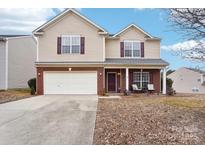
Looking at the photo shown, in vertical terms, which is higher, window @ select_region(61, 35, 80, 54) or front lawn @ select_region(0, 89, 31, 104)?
window @ select_region(61, 35, 80, 54)

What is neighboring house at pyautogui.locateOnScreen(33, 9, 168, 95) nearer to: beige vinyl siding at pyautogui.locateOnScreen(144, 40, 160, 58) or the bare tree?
beige vinyl siding at pyautogui.locateOnScreen(144, 40, 160, 58)

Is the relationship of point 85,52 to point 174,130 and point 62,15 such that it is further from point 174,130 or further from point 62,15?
point 174,130

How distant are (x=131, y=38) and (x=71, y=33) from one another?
543cm

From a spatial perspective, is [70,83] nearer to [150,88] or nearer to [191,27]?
[150,88]

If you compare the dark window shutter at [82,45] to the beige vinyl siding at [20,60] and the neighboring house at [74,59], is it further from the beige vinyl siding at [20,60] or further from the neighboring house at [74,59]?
the beige vinyl siding at [20,60]

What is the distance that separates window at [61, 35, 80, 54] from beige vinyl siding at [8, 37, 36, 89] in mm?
5652

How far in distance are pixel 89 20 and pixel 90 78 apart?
183 inches

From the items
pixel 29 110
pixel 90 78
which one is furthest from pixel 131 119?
pixel 90 78

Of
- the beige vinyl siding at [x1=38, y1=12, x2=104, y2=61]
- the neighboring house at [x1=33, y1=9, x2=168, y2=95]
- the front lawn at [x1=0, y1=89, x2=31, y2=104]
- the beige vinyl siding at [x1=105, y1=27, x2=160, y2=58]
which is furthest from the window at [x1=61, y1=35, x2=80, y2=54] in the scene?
the front lawn at [x1=0, y1=89, x2=31, y2=104]

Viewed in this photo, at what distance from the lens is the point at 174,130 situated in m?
10.0

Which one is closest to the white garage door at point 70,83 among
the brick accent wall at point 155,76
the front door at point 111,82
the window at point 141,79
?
the front door at point 111,82

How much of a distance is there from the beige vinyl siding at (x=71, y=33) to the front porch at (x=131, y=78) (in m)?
2.40

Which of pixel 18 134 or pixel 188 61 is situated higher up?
pixel 188 61

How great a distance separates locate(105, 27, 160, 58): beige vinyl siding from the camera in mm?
26969
